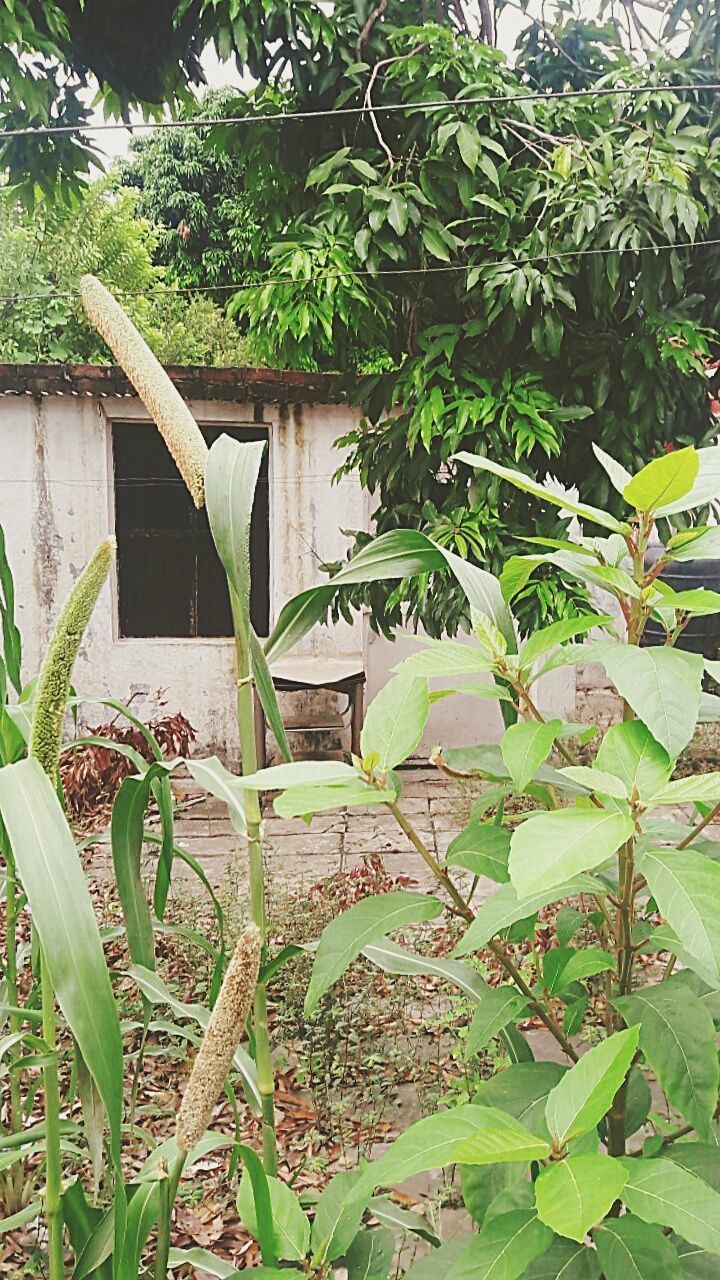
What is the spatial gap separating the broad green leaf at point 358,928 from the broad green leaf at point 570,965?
0.09m

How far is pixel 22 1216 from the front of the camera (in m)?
0.89

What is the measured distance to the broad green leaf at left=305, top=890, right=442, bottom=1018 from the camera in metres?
0.57

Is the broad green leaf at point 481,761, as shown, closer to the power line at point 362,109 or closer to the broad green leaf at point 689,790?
the broad green leaf at point 689,790

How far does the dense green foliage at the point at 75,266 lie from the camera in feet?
5.82

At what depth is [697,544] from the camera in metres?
0.57

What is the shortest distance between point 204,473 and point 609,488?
1.42 m

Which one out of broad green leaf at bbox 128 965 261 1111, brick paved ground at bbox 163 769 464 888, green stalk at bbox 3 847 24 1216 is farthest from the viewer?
brick paved ground at bbox 163 769 464 888

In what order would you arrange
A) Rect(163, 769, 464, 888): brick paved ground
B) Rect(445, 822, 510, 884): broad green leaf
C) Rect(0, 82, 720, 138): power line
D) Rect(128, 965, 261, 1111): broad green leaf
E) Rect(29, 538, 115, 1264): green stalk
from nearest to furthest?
Rect(29, 538, 115, 1264): green stalk
Rect(445, 822, 510, 884): broad green leaf
Rect(128, 965, 261, 1111): broad green leaf
Rect(0, 82, 720, 138): power line
Rect(163, 769, 464, 888): brick paved ground

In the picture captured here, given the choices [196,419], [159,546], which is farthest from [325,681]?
[196,419]

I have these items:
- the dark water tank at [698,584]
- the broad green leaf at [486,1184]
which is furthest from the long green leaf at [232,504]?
the dark water tank at [698,584]

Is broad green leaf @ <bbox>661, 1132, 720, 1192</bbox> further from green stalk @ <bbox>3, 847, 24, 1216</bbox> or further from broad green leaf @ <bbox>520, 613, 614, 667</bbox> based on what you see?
green stalk @ <bbox>3, 847, 24, 1216</bbox>

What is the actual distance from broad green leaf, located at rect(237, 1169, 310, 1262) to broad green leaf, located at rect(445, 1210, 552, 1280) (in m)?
0.16

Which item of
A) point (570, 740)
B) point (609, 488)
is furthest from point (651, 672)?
point (570, 740)

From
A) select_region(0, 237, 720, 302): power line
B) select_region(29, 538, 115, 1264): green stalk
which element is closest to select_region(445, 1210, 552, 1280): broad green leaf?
select_region(29, 538, 115, 1264): green stalk
